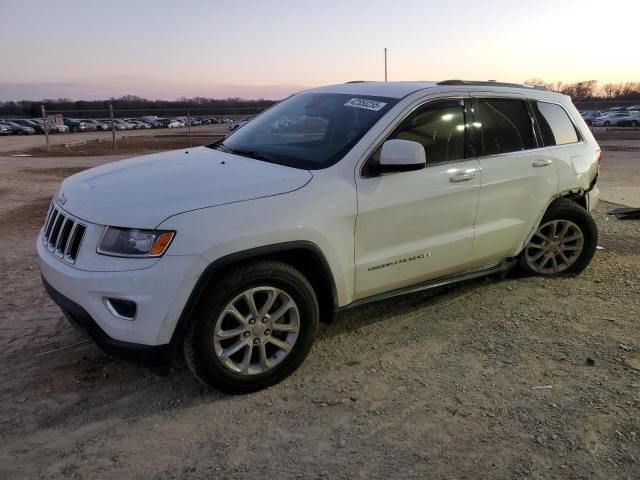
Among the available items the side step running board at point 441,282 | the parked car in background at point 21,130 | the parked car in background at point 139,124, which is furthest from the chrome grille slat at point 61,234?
the parked car in background at point 139,124

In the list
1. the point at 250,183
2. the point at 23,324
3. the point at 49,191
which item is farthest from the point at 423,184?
the point at 49,191

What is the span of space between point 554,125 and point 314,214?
289 centimetres

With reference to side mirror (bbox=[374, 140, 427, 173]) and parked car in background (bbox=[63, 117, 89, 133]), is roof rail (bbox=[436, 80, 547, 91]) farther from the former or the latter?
parked car in background (bbox=[63, 117, 89, 133])

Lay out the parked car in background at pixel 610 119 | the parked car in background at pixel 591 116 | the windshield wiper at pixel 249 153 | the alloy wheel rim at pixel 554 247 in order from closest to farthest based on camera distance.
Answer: the windshield wiper at pixel 249 153, the alloy wheel rim at pixel 554 247, the parked car in background at pixel 610 119, the parked car in background at pixel 591 116

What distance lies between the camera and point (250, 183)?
10.8 ft

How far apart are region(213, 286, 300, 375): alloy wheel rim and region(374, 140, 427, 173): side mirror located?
3.44 ft

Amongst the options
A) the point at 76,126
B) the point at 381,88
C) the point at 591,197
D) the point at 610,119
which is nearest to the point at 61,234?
the point at 381,88

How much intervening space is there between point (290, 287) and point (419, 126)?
155 centimetres

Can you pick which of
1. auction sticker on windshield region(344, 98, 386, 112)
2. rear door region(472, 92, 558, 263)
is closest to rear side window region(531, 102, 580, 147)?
rear door region(472, 92, 558, 263)

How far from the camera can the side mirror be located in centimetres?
356

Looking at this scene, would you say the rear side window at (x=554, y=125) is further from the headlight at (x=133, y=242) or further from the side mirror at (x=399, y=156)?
the headlight at (x=133, y=242)

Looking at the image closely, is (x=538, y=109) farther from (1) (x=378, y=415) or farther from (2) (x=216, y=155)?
(1) (x=378, y=415)

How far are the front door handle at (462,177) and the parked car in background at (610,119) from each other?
5045 centimetres

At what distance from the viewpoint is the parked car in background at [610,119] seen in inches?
1876
